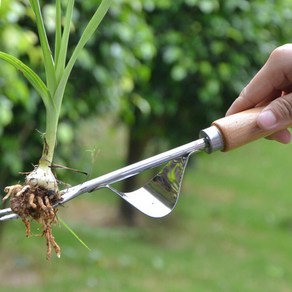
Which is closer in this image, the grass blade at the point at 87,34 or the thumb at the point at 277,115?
the grass blade at the point at 87,34

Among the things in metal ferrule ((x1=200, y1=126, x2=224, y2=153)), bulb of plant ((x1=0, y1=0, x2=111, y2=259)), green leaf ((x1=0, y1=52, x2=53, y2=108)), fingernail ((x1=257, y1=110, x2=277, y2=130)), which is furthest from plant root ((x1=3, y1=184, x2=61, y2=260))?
fingernail ((x1=257, y1=110, x2=277, y2=130))

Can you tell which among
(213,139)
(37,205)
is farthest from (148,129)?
(37,205)

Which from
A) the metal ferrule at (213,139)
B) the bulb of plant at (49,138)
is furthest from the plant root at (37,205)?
the metal ferrule at (213,139)

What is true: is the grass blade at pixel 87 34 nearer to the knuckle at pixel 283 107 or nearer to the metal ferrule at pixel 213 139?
the metal ferrule at pixel 213 139

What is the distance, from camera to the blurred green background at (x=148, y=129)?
156 inches

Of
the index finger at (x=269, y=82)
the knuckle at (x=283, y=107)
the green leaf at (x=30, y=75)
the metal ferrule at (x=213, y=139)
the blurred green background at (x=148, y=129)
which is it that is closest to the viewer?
the green leaf at (x=30, y=75)

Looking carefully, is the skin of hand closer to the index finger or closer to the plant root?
the index finger

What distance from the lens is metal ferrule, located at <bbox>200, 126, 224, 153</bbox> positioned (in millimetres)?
1579

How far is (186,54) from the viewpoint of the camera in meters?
4.94

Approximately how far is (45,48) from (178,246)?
219 inches

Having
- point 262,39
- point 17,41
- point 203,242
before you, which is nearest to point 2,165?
point 17,41

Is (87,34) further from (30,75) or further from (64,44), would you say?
(30,75)

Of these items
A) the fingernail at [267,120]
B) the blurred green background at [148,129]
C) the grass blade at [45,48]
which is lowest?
the fingernail at [267,120]

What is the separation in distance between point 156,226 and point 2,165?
3572mm
